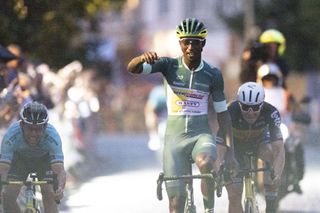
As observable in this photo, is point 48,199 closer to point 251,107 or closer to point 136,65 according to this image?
point 136,65

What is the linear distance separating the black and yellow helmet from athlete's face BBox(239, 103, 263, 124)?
1405mm

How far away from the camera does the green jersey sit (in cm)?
1333

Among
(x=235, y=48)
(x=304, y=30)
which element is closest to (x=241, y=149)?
(x=304, y=30)

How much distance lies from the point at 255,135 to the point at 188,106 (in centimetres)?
158

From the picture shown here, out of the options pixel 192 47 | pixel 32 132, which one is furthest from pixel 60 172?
pixel 192 47

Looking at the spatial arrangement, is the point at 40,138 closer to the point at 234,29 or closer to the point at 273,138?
the point at 273,138

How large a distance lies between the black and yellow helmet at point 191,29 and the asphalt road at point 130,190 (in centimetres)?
484

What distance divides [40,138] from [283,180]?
17.1 ft

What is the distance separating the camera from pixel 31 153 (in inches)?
523

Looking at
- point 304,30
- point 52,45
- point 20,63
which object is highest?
point 304,30

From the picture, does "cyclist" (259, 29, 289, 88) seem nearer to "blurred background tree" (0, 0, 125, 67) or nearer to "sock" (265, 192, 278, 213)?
"sock" (265, 192, 278, 213)

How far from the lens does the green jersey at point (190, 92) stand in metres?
13.3

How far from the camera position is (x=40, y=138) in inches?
522

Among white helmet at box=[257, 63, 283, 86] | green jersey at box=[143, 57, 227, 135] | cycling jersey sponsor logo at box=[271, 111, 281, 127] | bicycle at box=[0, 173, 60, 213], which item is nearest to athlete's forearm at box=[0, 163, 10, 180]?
bicycle at box=[0, 173, 60, 213]
